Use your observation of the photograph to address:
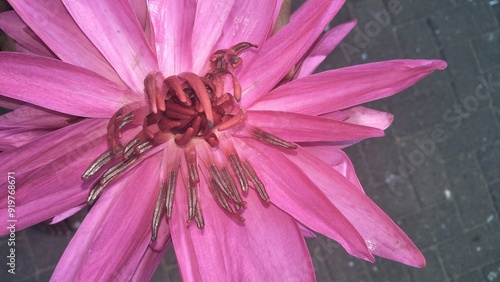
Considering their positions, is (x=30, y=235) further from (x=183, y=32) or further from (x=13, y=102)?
(x=183, y=32)

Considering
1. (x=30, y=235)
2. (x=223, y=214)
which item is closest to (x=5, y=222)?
(x=223, y=214)

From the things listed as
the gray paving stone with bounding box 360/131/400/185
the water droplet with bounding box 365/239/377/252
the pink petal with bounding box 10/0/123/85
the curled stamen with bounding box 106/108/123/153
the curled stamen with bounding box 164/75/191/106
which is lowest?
the water droplet with bounding box 365/239/377/252

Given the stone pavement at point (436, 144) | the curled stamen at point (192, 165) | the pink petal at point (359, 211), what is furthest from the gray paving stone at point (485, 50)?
the curled stamen at point (192, 165)

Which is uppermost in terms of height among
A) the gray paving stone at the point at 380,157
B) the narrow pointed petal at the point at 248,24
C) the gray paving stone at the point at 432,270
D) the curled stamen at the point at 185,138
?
the gray paving stone at the point at 380,157

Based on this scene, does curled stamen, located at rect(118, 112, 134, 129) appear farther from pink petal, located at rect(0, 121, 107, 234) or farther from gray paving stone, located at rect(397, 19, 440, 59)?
gray paving stone, located at rect(397, 19, 440, 59)

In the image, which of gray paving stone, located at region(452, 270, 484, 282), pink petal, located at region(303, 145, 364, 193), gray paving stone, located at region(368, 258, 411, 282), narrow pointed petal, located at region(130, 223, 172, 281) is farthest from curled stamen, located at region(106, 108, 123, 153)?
gray paving stone, located at region(452, 270, 484, 282)

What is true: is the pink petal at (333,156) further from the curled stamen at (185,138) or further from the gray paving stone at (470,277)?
the gray paving stone at (470,277)
